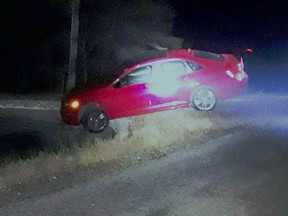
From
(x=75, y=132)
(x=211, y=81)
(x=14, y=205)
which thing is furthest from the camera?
(x=75, y=132)

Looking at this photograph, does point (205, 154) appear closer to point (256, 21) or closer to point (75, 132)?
point (75, 132)

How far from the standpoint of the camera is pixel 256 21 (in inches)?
1510

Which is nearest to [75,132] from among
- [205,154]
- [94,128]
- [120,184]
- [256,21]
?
[94,128]

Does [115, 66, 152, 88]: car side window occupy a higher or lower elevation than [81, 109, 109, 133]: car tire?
higher

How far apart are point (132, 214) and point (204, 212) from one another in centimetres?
84

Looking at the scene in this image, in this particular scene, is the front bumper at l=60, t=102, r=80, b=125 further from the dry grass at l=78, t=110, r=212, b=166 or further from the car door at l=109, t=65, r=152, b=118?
the dry grass at l=78, t=110, r=212, b=166

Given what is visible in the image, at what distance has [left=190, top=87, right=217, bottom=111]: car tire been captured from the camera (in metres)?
16.3

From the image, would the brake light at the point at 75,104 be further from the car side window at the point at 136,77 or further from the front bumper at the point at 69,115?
the car side window at the point at 136,77

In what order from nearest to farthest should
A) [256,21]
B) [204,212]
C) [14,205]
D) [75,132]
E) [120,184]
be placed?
[204,212], [14,205], [120,184], [75,132], [256,21]

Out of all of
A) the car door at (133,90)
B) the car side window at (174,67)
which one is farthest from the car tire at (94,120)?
the car side window at (174,67)

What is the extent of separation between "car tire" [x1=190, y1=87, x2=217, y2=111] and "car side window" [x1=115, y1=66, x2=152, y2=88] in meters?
1.05

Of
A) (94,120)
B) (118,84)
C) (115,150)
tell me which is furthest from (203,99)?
(115,150)

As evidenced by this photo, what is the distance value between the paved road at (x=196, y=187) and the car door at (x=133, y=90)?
12.0 feet

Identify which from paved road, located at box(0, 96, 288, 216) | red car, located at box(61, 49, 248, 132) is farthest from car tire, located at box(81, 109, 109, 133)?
paved road, located at box(0, 96, 288, 216)
